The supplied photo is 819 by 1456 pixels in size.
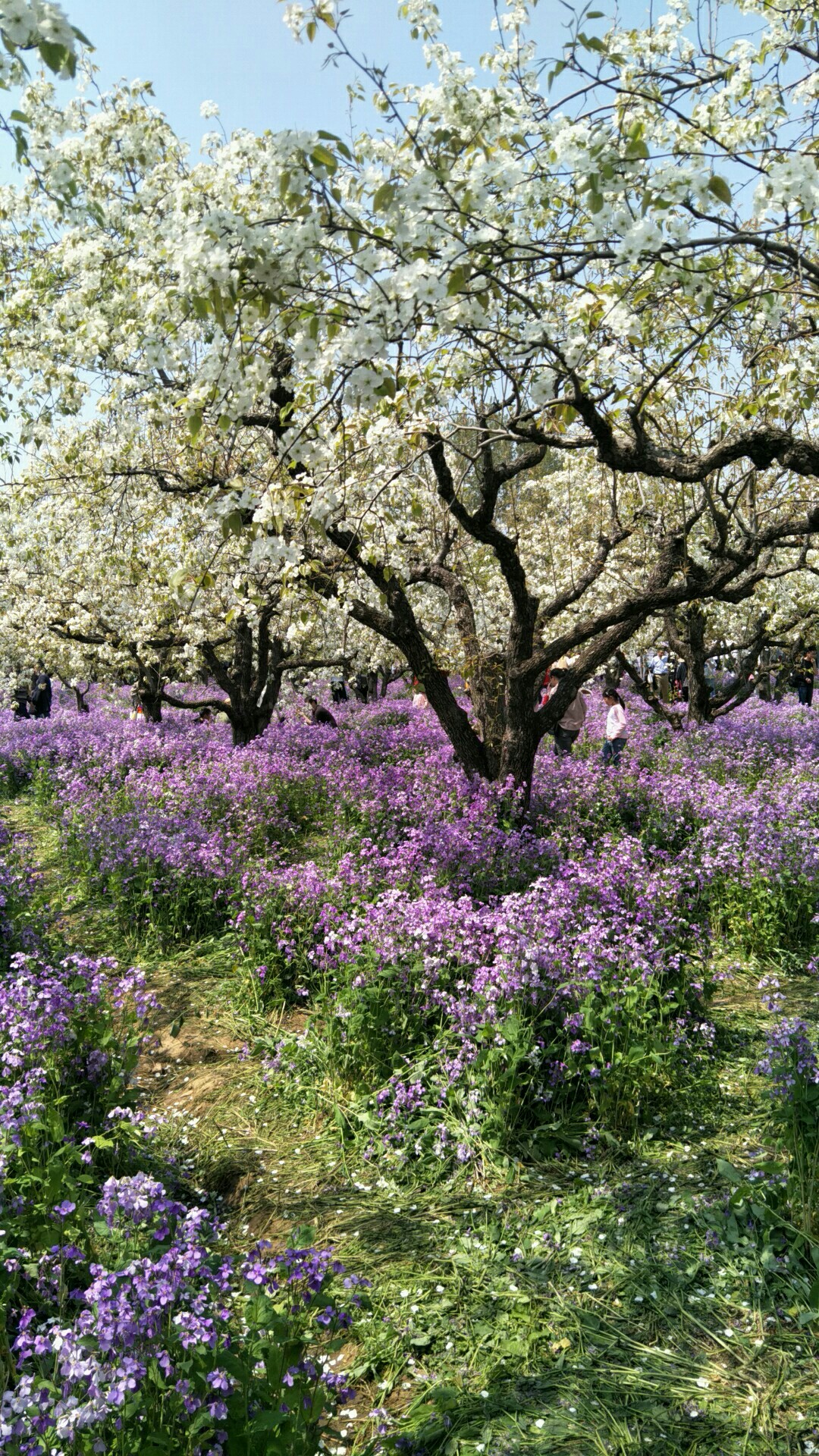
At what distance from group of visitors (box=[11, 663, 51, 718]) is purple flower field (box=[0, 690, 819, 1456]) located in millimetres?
14792

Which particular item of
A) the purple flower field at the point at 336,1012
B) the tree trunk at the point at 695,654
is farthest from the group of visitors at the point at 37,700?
the tree trunk at the point at 695,654

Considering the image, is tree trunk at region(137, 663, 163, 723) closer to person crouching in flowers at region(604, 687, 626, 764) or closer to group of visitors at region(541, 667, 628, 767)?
group of visitors at region(541, 667, 628, 767)

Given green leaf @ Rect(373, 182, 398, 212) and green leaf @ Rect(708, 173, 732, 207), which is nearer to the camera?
green leaf @ Rect(373, 182, 398, 212)

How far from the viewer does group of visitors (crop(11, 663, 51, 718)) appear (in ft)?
80.6

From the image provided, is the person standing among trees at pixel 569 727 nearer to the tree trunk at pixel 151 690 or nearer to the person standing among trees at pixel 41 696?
the tree trunk at pixel 151 690

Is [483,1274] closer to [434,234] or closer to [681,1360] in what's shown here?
[681,1360]

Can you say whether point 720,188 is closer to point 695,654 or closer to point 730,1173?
point 730,1173

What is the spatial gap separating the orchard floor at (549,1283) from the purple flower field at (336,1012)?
0.14 meters

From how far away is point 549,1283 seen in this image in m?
3.47

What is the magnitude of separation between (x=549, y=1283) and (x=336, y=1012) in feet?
6.67

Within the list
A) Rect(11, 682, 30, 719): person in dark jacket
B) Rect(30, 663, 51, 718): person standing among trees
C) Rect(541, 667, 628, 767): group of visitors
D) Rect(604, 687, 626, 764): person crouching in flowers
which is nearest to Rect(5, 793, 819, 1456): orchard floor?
Rect(541, 667, 628, 767): group of visitors

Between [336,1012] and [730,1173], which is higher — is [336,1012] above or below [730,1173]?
above

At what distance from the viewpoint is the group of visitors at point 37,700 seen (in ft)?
80.6

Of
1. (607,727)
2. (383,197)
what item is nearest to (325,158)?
(383,197)
